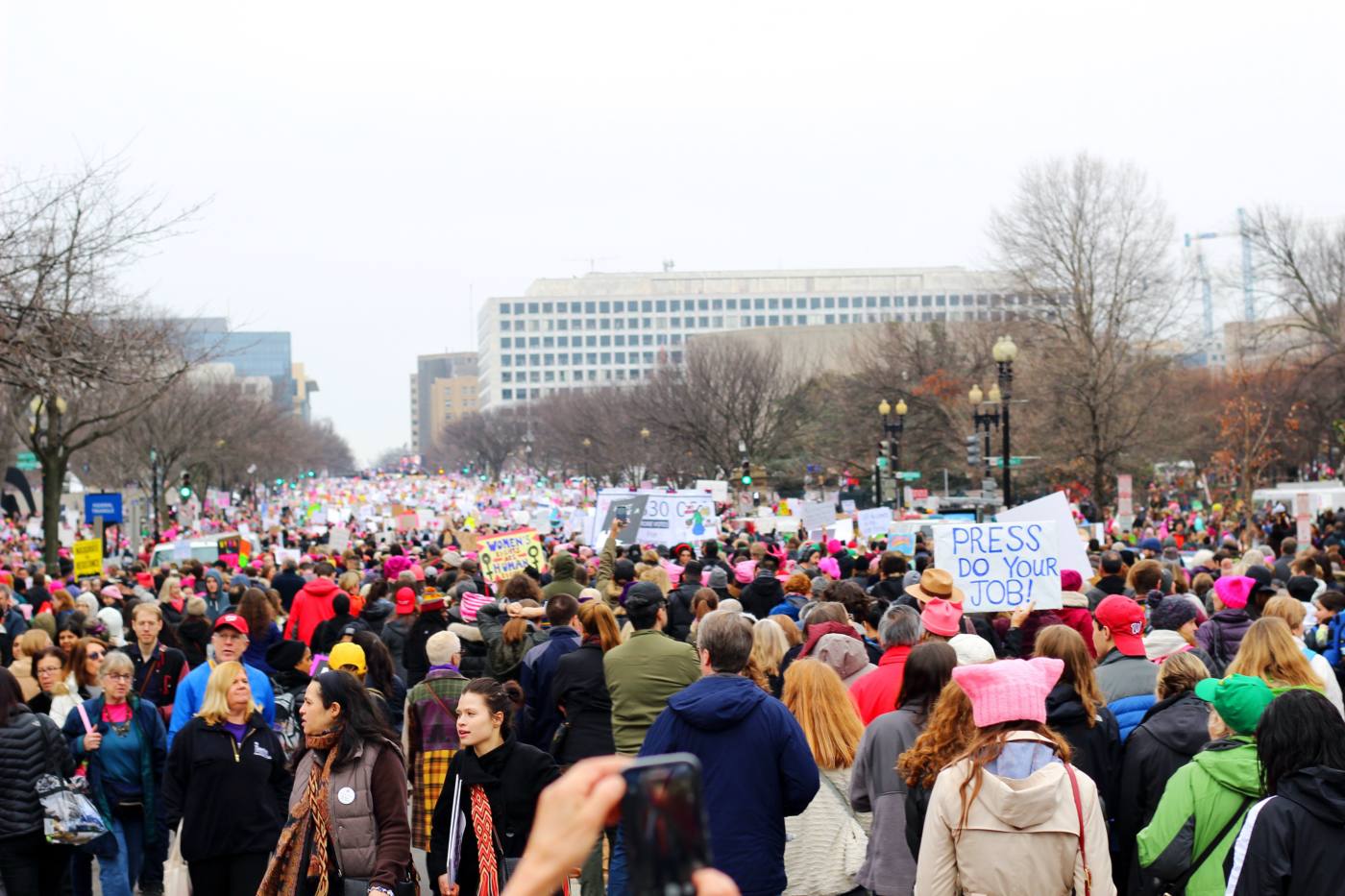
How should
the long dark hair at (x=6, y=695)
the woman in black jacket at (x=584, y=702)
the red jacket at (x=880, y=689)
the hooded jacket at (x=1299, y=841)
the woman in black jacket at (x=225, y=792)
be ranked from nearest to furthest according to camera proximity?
the hooded jacket at (x=1299, y=841), the woman in black jacket at (x=225, y=792), the red jacket at (x=880, y=689), the long dark hair at (x=6, y=695), the woman in black jacket at (x=584, y=702)

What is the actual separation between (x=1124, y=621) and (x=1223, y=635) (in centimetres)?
242

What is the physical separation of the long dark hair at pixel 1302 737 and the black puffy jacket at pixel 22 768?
232 inches

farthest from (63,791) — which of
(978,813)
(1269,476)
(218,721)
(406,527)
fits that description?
(1269,476)

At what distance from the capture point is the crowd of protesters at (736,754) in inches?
192

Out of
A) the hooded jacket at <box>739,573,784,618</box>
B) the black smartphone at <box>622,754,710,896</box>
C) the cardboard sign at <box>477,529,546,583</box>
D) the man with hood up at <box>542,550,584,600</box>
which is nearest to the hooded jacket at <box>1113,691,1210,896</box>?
the black smartphone at <box>622,754,710,896</box>

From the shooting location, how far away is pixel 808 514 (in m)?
28.3

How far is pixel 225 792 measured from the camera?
7109 mm

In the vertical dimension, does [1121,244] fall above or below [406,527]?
above

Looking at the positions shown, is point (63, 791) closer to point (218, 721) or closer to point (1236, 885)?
point (218, 721)

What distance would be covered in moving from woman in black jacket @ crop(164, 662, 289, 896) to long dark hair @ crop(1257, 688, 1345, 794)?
4399mm

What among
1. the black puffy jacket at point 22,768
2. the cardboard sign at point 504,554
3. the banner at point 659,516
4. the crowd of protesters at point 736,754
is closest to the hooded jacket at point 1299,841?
the crowd of protesters at point 736,754

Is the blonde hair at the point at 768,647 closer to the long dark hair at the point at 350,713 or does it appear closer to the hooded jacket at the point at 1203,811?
the long dark hair at the point at 350,713

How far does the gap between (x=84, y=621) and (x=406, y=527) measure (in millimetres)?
34093

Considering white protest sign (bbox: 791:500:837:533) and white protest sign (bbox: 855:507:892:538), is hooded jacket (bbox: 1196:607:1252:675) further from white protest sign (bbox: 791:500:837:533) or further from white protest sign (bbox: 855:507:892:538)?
white protest sign (bbox: 791:500:837:533)
